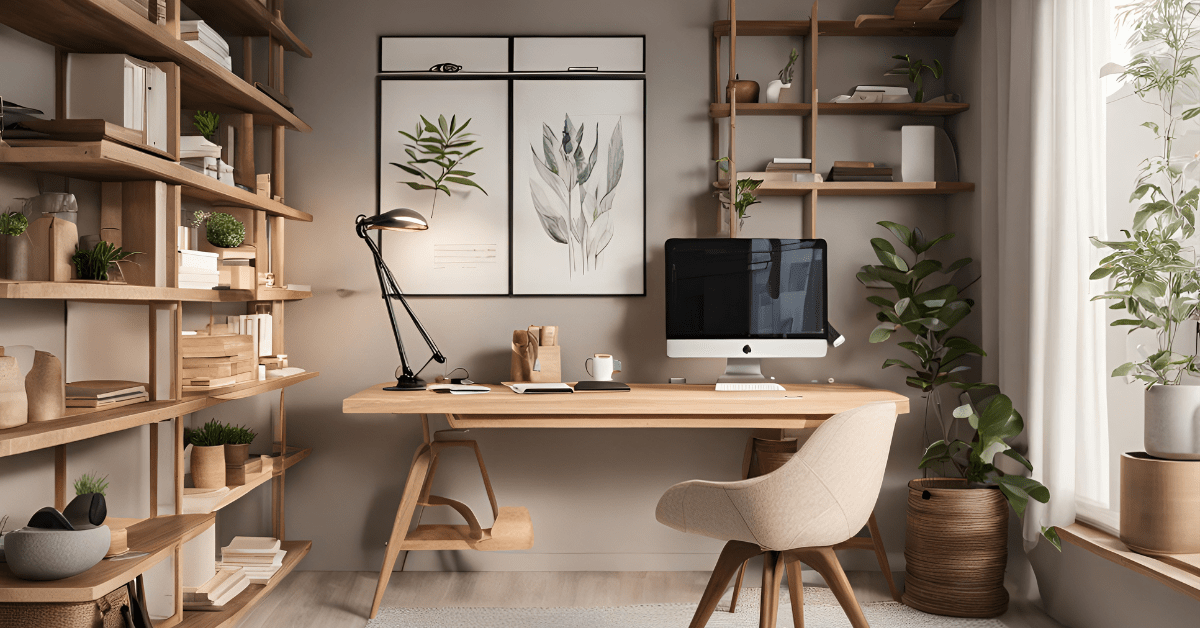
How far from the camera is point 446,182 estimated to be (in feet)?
9.62

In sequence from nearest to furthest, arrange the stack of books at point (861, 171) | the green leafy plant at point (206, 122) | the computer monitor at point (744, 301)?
the green leafy plant at point (206, 122) < the computer monitor at point (744, 301) < the stack of books at point (861, 171)

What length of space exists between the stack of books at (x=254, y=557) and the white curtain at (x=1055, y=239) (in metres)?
2.61

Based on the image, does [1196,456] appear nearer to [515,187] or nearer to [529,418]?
[529,418]

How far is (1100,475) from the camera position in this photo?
7.35 ft

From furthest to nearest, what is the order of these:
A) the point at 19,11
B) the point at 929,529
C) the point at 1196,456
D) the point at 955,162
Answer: the point at 955,162 < the point at 929,529 < the point at 1196,456 < the point at 19,11

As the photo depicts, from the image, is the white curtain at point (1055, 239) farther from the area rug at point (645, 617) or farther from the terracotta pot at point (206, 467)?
the terracotta pot at point (206, 467)

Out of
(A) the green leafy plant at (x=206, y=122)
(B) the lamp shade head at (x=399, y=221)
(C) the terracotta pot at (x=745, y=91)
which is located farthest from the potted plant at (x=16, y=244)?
(C) the terracotta pot at (x=745, y=91)

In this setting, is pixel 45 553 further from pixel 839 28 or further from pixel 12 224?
pixel 839 28

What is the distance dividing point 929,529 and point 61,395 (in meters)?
2.60

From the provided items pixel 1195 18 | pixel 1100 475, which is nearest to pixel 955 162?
pixel 1195 18

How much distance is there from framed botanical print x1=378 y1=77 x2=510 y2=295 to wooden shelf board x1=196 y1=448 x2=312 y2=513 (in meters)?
0.78

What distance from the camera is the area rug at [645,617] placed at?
238 centimetres

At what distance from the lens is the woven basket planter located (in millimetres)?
2400

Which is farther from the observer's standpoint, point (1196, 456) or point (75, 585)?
point (1196, 456)
